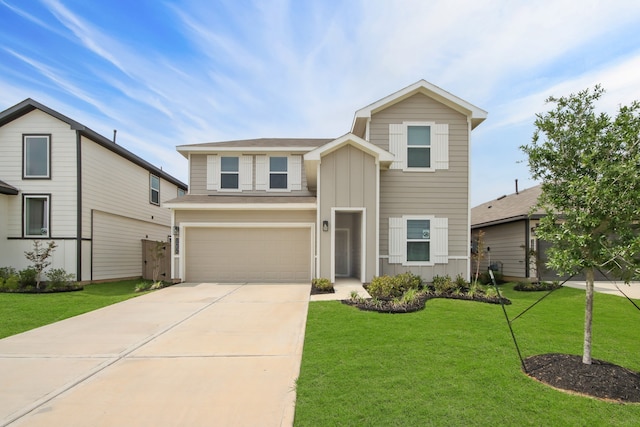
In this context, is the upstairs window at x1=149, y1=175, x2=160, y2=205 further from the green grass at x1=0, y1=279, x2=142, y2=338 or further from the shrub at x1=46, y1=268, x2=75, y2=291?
the green grass at x1=0, y1=279, x2=142, y2=338

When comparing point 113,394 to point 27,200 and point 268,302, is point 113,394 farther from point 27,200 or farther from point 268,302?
point 27,200

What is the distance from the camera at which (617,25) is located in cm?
805

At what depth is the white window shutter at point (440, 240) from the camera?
1161cm

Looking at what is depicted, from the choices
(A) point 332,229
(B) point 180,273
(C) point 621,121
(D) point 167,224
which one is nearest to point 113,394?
(C) point 621,121

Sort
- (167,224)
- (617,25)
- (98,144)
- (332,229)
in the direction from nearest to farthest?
(617,25) < (332,229) < (98,144) < (167,224)

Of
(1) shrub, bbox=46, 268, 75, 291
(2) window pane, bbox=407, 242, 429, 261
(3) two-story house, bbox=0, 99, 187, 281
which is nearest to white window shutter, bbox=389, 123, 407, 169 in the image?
(2) window pane, bbox=407, 242, 429, 261

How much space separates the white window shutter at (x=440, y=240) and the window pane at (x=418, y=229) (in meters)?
0.20

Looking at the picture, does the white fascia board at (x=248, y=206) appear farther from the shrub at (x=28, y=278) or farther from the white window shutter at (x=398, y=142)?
the shrub at (x=28, y=278)

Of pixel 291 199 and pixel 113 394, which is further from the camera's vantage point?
pixel 291 199

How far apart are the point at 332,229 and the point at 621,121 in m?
7.58

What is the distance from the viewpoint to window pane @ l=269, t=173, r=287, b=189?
14094 millimetres

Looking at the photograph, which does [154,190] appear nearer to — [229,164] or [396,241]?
[229,164]

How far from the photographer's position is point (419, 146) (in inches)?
465

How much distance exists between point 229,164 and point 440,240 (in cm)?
875
